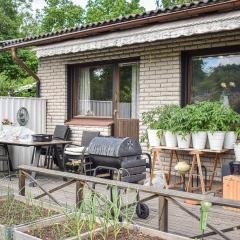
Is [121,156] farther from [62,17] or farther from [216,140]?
[62,17]

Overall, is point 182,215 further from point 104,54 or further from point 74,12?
point 74,12

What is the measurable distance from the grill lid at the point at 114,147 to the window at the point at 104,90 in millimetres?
2956

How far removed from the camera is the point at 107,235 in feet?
10.9

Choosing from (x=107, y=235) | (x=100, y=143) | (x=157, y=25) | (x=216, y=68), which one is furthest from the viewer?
(x=216, y=68)

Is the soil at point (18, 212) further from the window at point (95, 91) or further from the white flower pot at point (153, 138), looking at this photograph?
the window at point (95, 91)

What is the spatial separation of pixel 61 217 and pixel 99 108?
17.6 ft

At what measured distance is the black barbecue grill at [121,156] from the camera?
16.9 feet

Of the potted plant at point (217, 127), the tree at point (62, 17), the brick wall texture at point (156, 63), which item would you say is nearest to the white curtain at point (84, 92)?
the brick wall texture at point (156, 63)

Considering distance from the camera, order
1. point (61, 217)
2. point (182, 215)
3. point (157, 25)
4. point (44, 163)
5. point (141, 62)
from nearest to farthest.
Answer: point (61, 217), point (182, 215), point (157, 25), point (141, 62), point (44, 163)

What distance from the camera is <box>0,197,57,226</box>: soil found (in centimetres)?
395

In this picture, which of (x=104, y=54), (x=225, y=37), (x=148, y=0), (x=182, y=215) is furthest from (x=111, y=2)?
(x=182, y=215)

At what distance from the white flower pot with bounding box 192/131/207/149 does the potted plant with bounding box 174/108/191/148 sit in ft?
0.37

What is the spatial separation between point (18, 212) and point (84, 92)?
5392 mm

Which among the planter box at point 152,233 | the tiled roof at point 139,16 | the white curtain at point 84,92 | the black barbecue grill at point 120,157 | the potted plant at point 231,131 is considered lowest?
the planter box at point 152,233
